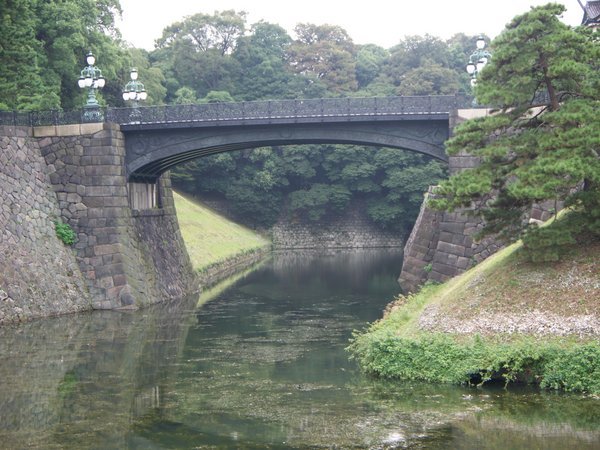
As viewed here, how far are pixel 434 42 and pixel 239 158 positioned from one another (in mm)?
29889

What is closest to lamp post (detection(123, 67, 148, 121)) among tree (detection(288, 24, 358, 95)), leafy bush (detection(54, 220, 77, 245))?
leafy bush (detection(54, 220, 77, 245))

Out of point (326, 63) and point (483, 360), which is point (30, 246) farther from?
point (326, 63)

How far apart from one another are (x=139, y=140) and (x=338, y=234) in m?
43.9

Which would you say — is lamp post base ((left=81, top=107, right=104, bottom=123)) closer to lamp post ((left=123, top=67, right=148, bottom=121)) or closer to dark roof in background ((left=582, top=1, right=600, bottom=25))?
lamp post ((left=123, top=67, right=148, bottom=121))

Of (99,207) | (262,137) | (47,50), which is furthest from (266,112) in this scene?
(47,50)

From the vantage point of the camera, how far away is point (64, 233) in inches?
1500

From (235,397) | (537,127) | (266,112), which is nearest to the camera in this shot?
(235,397)

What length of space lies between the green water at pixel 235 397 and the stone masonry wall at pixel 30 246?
141cm

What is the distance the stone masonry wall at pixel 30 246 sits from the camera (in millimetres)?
33250

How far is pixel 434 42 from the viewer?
9812 cm

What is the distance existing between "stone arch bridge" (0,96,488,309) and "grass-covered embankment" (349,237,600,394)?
44.8 feet

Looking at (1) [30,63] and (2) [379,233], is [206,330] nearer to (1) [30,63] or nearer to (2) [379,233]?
(1) [30,63]

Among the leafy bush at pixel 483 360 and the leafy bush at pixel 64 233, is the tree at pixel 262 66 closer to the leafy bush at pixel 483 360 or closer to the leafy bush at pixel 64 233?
the leafy bush at pixel 64 233

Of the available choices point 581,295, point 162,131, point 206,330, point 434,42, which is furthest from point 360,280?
point 434,42
